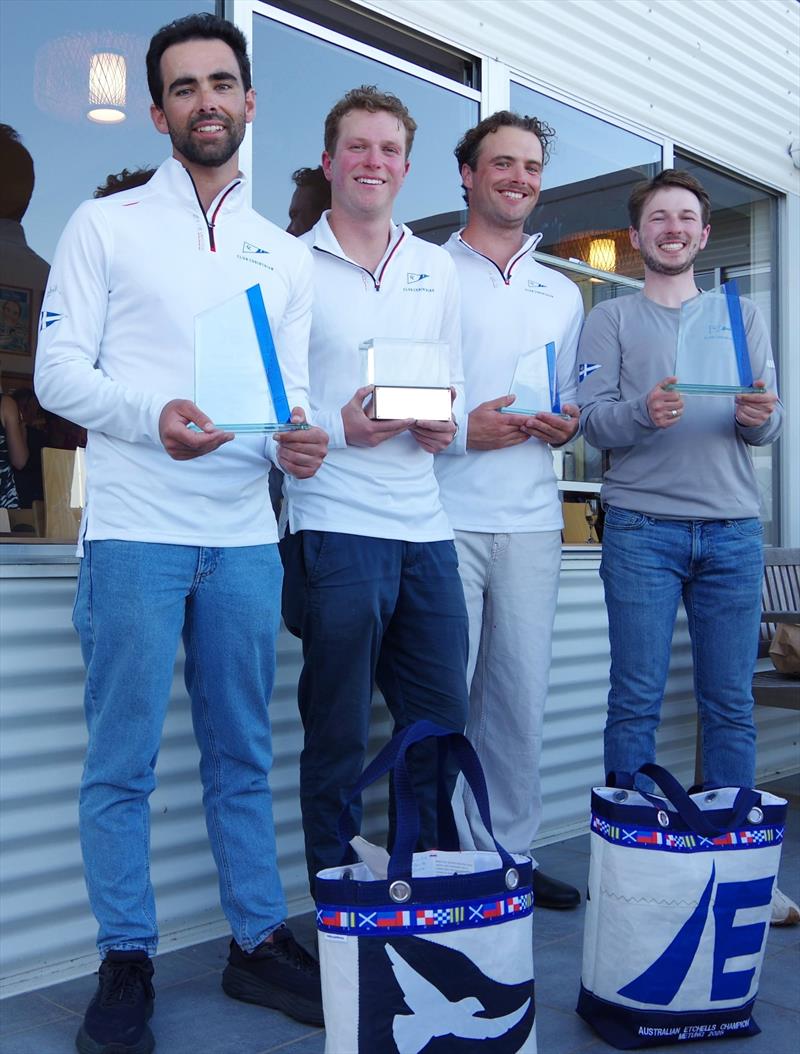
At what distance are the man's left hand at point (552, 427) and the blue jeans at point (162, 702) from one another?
0.84m

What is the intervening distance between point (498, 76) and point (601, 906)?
9.73 feet

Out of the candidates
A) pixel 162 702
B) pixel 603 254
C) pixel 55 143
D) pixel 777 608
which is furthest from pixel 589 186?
pixel 162 702

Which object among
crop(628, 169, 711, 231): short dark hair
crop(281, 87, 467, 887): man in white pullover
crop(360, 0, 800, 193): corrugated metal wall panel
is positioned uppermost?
crop(360, 0, 800, 193): corrugated metal wall panel

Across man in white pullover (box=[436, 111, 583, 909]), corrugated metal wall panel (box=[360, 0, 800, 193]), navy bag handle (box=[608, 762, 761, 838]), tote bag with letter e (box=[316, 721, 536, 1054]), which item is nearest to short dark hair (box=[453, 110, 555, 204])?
man in white pullover (box=[436, 111, 583, 909])

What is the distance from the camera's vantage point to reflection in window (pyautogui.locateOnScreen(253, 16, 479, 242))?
363 centimetres

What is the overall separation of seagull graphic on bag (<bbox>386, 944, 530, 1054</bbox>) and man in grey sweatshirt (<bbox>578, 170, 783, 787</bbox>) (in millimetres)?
1370

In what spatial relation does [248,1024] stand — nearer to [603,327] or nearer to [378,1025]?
[378,1025]

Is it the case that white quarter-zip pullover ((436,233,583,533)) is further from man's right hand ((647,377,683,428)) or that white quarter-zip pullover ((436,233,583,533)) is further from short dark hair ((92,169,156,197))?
short dark hair ((92,169,156,197))

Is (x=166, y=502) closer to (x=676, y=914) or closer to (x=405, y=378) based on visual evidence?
(x=405, y=378)

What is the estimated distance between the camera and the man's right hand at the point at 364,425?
8.83ft

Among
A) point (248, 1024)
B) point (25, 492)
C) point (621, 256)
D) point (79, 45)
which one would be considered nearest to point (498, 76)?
point (621, 256)

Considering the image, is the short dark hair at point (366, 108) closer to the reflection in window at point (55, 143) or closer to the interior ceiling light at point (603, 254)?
the reflection in window at point (55, 143)

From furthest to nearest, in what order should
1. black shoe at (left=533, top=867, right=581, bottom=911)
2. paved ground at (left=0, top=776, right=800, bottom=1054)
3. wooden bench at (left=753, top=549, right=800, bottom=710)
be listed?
wooden bench at (left=753, top=549, right=800, bottom=710) < black shoe at (left=533, top=867, right=581, bottom=911) < paved ground at (left=0, top=776, right=800, bottom=1054)

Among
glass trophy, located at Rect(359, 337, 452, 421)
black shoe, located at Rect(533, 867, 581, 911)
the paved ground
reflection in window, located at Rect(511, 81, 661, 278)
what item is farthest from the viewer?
reflection in window, located at Rect(511, 81, 661, 278)
